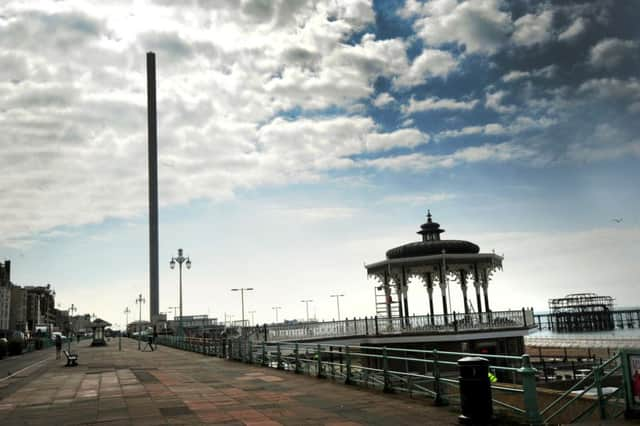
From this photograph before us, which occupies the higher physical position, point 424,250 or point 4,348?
point 424,250

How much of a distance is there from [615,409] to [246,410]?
742cm

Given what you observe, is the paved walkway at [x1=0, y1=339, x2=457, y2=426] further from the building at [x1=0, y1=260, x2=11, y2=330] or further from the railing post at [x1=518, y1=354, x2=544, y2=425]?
the building at [x1=0, y1=260, x2=11, y2=330]

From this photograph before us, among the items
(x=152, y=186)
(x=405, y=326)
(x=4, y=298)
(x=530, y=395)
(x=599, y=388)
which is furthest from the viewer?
(x=4, y=298)

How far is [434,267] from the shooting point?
34125 millimetres

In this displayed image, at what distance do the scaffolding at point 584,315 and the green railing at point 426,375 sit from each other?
13018cm

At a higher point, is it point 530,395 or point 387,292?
point 387,292

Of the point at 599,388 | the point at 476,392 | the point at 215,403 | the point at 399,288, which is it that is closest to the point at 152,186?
the point at 399,288

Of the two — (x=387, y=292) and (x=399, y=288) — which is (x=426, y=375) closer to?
(x=399, y=288)

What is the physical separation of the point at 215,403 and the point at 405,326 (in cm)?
1910

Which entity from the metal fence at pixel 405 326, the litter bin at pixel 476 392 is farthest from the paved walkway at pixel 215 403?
the metal fence at pixel 405 326

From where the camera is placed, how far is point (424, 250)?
34.2 meters

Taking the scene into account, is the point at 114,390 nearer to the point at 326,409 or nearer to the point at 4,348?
the point at 326,409

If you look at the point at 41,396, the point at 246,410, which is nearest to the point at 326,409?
the point at 246,410

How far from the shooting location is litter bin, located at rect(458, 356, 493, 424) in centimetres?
993
